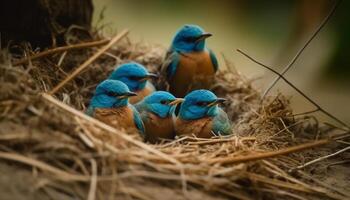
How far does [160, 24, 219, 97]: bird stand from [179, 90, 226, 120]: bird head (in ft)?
3.89

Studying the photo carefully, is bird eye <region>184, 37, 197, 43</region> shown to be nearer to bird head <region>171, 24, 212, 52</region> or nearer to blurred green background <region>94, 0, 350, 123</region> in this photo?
bird head <region>171, 24, 212, 52</region>

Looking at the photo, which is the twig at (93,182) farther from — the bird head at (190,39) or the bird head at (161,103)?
the bird head at (190,39)

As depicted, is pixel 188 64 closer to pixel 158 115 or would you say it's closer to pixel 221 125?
pixel 158 115

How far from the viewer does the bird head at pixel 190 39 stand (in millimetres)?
6629

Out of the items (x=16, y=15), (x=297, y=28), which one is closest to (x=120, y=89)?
(x=16, y=15)

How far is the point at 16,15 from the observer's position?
19.5 feet

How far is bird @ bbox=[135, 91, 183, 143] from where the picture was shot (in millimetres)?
5504

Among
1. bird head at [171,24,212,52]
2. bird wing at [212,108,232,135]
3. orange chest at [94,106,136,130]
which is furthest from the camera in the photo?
bird head at [171,24,212,52]

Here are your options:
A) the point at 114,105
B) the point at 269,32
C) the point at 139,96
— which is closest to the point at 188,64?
the point at 139,96

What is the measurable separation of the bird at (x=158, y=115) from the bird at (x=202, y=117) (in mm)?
94

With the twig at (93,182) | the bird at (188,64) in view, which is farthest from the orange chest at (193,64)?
the twig at (93,182)

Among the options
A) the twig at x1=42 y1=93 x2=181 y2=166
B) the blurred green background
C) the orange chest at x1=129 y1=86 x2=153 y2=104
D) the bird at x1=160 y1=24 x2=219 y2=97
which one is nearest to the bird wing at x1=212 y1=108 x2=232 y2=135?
the orange chest at x1=129 y1=86 x2=153 y2=104

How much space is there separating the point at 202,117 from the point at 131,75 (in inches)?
34.5

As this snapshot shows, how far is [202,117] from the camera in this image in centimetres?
554
